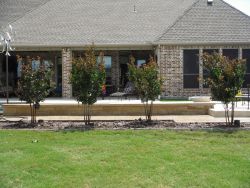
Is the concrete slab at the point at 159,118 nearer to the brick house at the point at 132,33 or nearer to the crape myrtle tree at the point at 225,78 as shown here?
the crape myrtle tree at the point at 225,78

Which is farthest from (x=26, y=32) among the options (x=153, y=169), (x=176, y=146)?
(x=153, y=169)

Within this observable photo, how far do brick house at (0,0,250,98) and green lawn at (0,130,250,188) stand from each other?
36.4 ft

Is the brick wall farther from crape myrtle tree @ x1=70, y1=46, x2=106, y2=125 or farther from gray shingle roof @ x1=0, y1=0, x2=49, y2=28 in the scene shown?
A: gray shingle roof @ x1=0, y1=0, x2=49, y2=28

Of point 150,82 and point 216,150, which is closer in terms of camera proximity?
point 216,150

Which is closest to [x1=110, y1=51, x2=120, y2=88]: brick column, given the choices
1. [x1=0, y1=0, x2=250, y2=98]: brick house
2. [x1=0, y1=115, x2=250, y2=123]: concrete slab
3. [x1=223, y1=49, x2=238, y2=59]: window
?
[x1=0, y1=0, x2=250, y2=98]: brick house

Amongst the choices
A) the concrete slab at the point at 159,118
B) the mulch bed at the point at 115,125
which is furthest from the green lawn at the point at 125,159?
the concrete slab at the point at 159,118

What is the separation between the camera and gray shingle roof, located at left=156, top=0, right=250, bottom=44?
23328 millimetres

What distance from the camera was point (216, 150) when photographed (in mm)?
10156

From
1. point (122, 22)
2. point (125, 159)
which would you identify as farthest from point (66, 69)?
point (125, 159)

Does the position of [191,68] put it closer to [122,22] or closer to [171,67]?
[171,67]

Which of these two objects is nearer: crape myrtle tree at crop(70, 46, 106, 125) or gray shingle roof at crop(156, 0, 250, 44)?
crape myrtle tree at crop(70, 46, 106, 125)

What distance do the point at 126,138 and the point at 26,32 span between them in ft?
49.4

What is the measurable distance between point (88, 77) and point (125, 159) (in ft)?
18.4

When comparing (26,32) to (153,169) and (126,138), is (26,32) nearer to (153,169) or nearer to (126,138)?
(126,138)
